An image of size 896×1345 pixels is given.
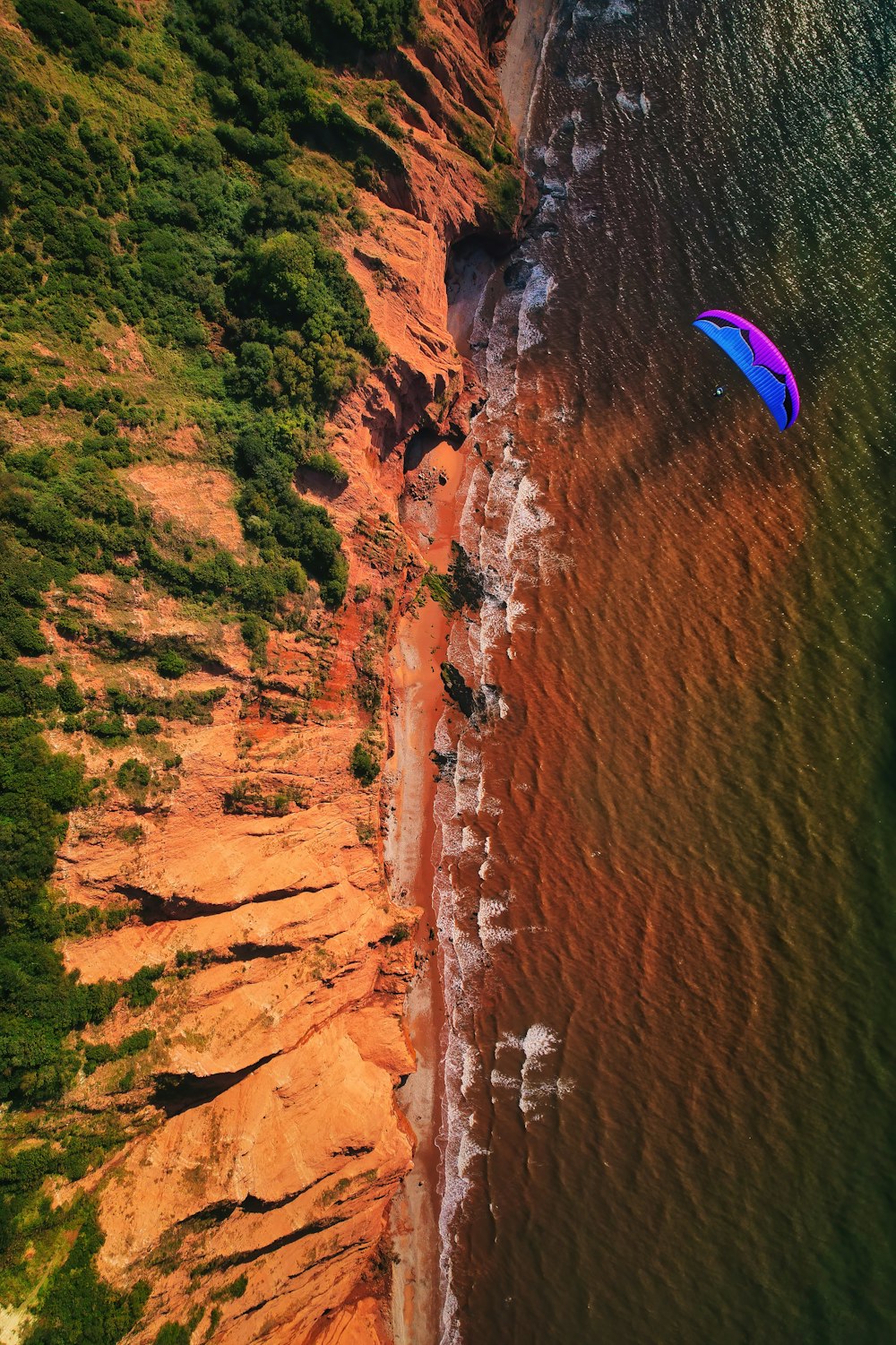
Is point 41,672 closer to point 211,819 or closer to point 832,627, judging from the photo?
point 211,819

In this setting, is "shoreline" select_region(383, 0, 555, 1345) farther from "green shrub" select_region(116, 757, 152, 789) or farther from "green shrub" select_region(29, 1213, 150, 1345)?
"green shrub" select_region(29, 1213, 150, 1345)

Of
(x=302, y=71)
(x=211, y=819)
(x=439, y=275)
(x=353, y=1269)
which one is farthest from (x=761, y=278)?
(x=353, y=1269)

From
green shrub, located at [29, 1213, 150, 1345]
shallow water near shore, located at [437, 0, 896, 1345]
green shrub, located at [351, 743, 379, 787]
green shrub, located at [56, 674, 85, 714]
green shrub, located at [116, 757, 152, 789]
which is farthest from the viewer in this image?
green shrub, located at [351, 743, 379, 787]

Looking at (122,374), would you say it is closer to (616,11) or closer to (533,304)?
(533,304)

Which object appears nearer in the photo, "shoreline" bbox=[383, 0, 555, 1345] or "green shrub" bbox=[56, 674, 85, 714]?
"green shrub" bbox=[56, 674, 85, 714]

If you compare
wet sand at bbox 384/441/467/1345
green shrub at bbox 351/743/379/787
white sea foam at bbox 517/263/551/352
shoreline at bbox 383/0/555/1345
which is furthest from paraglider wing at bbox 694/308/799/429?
green shrub at bbox 351/743/379/787
